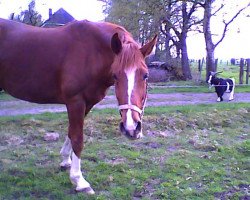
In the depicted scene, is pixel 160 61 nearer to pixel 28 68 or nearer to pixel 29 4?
pixel 29 4

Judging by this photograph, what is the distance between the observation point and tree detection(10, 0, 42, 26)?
14320mm

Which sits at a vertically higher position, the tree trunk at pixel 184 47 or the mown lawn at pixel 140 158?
the tree trunk at pixel 184 47

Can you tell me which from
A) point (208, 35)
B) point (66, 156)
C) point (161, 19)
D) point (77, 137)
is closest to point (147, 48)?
point (77, 137)

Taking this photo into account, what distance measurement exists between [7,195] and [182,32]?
1815 centimetres

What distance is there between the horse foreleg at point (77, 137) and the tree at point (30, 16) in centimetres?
1121

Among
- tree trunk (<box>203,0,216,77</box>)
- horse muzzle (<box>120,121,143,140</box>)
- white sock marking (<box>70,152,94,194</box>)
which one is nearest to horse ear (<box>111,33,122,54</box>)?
horse muzzle (<box>120,121,143,140</box>)

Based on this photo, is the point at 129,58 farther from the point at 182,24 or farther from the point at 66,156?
the point at 182,24

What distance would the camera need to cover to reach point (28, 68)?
4.16 metres

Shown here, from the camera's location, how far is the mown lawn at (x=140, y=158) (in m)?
→ 4.00

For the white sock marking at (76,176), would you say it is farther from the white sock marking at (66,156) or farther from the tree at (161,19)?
the tree at (161,19)

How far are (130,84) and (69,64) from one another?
995 mm

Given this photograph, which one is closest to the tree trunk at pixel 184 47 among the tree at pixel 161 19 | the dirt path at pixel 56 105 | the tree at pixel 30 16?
the tree at pixel 161 19

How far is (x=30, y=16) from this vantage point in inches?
560

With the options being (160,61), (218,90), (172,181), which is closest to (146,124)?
(172,181)
